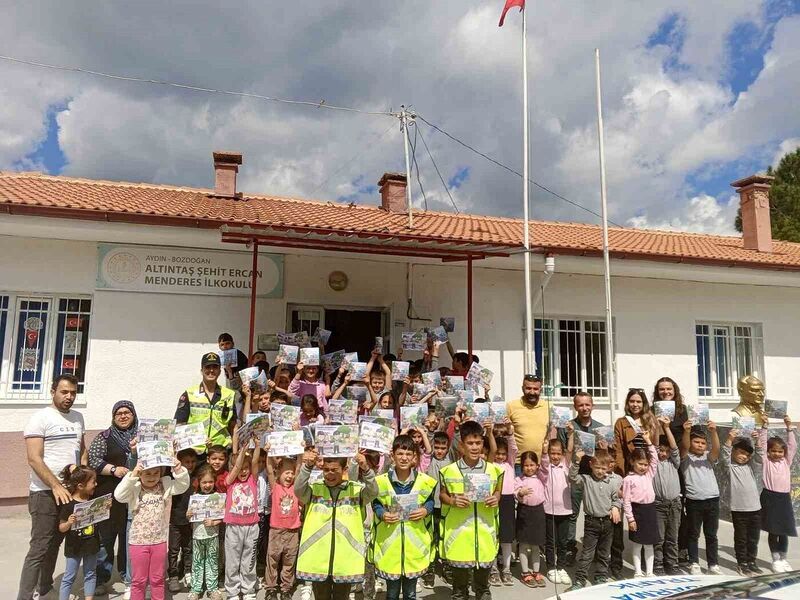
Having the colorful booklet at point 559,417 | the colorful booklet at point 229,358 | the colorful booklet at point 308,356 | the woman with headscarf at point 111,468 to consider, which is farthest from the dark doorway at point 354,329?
the woman with headscarf at point 111,468

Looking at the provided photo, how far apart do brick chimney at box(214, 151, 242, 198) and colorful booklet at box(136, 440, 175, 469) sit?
6.77 metres

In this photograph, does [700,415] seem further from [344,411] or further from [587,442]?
[344,411]

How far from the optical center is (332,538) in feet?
12.6

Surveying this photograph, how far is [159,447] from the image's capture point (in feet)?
13.1

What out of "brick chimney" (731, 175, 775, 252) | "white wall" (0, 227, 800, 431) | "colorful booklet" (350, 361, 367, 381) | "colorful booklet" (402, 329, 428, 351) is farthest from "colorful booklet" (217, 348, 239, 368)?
"brick chimney" (731, 175, 775, 252)

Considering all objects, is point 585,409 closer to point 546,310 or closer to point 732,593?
point 732,593

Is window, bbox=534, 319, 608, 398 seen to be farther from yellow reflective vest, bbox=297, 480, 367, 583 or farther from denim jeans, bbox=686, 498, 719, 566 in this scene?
yellow reflective vest, bbox=297, 480, 367, 583

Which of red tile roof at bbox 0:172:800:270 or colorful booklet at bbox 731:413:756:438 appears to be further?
red tile roof at bbox 0:172:800:270

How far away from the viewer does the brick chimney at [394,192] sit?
11.3 meters

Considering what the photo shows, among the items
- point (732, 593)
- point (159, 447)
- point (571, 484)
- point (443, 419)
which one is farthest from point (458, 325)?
point (732, 593)

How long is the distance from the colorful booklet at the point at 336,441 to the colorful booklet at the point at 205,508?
1154mm

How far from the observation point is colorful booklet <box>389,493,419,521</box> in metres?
3.84

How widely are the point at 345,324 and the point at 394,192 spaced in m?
3.66

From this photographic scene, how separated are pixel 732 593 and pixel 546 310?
286 inches
